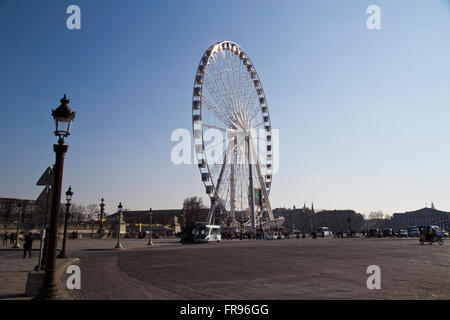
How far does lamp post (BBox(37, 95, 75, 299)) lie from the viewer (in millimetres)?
6434

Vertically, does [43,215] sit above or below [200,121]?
below

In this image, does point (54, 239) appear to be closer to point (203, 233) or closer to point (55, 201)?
point (55, 201)

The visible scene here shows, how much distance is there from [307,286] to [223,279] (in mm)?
2604

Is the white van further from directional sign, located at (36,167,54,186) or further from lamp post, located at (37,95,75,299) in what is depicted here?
lamp post, located at (37,95,75,299)

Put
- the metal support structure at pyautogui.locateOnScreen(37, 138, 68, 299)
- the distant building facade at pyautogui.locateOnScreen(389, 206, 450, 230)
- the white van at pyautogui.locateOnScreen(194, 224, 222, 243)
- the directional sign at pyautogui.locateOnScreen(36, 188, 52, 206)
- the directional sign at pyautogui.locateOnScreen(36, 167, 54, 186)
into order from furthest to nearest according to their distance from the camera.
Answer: the distant building facade at pyautogui.locateOnScreen(389, 206, 450, 230)
the white van at pyautogui.locateOnScreen(194, 224, 222, 243)
the directional sign at pyautogui.locateOnScreen(36, 167, 54, 186)
the directional sign at pyautogui.locateOnScreen(36, 188, 52, 206)
the metal support structure at pyautogui.locateOnScreen(37, 138, 68, 299)

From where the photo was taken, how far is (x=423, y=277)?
9961mm

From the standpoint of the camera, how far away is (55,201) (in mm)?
6863

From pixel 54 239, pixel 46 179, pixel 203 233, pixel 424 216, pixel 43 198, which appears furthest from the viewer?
pixel 424 216

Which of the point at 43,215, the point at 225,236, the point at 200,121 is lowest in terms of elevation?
the point at 225,236

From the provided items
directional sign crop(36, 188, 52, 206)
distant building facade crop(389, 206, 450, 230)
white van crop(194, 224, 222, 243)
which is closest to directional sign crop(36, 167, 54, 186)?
directional sign crop(36, 188, 52, 206)

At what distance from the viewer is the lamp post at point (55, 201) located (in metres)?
6.43

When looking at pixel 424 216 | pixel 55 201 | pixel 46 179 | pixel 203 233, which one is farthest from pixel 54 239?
pixel 424 216
